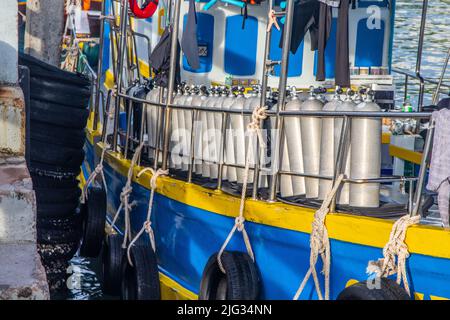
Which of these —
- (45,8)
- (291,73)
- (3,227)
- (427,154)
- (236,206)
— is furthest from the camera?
(45,8)

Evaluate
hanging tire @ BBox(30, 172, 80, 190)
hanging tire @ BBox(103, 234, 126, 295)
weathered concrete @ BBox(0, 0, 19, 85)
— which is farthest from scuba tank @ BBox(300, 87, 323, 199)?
hanging tire @ BBox(30, 172, 80, 190)

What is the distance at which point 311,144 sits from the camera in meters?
5.40

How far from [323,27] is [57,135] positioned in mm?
2552

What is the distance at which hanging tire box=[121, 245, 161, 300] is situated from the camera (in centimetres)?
645

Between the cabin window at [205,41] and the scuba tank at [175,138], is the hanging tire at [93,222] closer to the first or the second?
the scuba tank at [175,138]

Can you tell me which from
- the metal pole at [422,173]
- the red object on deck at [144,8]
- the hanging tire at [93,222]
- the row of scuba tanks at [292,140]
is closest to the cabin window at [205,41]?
the red object on deck at [144,8]

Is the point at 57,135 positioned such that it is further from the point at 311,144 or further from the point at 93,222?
the point at 311,144

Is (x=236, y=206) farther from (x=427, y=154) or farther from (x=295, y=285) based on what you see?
(x=427, y=154)

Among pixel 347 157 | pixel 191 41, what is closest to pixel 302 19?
pixel 191 41

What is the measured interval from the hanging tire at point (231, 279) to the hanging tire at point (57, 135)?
7.10 feet

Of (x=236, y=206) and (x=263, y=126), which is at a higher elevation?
(x=263, y=126)
